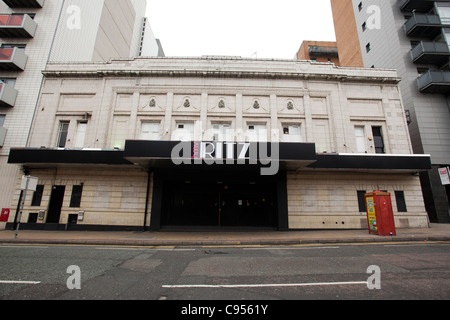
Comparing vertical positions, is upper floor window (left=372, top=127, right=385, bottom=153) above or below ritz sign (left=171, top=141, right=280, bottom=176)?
above

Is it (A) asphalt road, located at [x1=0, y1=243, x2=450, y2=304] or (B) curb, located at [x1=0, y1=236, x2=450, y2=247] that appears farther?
(B) curb, located at [x1=0, y1=236, x2=450, y2=247]

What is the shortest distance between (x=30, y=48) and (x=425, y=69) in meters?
36.2

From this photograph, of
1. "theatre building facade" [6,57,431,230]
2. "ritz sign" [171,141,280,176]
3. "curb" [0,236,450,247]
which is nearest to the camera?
"curb" [0,236,450,247]

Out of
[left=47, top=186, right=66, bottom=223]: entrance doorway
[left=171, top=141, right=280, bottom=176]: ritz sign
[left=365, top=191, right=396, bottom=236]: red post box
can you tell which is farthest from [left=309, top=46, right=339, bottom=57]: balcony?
[left=47, top=186, right=66, bottom=223]: entrance doorway

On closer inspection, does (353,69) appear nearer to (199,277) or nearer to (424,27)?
(424,27)

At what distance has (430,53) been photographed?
725 inches

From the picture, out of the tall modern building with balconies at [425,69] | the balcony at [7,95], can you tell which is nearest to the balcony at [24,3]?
the balcony at [7,95]

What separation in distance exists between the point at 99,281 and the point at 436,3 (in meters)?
34.0

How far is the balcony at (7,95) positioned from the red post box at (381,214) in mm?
26443

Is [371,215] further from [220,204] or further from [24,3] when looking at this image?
[24,3]

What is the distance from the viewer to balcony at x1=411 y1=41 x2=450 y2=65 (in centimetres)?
1850

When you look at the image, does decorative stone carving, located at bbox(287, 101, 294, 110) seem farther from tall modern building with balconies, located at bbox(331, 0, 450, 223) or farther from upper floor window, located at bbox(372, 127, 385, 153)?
tall modern building with balconies, located at bbox(331, 0, 450, 223)

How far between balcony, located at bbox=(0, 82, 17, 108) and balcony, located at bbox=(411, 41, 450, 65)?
35.2 meters
